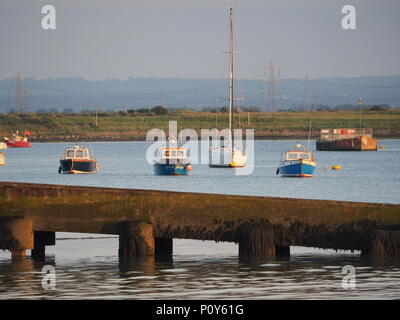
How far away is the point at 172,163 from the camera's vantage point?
93562 millimetres

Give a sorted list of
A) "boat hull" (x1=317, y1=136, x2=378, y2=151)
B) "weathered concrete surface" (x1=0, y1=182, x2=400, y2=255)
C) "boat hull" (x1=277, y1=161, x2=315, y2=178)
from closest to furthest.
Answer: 1. "weathered concrete surface" (x1=0, y1=182, x2=400, y2=255)
2. "boat hull" (x1=277, y1=161, x2=315, y2=178)
3. "boat hull" (x1=317, y1=136, x2=378, y2=151)

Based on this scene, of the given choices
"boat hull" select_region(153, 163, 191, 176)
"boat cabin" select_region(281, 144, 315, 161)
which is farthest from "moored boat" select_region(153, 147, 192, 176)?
"boat cabin" select_region(281, 144, 315, 161)

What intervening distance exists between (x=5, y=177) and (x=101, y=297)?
85.4 metres

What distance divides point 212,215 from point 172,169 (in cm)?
6396

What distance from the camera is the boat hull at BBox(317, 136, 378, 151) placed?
192375 millimetres

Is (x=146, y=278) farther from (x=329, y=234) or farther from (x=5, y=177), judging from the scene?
(x=5, y=177)

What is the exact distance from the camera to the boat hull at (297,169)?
90.4m

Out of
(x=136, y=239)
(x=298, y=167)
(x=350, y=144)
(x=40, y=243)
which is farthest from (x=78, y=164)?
(x=350, y=144)

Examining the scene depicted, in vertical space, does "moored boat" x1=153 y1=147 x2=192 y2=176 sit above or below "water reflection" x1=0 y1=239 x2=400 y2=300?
above

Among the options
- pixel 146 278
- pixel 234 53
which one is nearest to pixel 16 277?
pixel 146 278

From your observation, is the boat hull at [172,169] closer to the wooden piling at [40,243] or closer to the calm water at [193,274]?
the calm water at [193,274]

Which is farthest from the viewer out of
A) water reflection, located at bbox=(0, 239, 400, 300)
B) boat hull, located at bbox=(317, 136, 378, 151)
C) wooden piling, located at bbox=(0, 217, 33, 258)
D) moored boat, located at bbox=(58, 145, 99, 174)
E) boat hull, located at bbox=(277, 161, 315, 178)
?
boat hull, located at bbox=(317, 136, 378, 151)

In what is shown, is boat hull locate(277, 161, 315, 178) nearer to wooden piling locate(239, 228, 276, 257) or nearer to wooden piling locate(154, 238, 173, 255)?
wooden piling locate(154, 238, 173, 255)

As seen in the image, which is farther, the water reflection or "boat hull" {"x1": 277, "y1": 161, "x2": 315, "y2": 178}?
"boat hull" {"x1": 277, "y1": 161, "x2": 315, "y2": 178}
